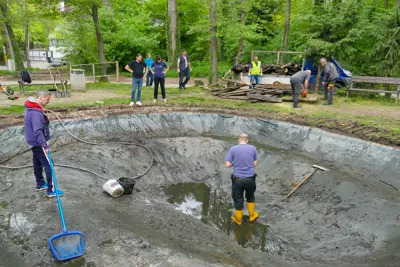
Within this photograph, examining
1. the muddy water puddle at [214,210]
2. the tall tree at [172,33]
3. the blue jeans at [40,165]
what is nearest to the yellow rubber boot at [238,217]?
the muddy water puddle at [214,210]

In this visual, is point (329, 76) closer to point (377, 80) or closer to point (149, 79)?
point (377, 80)

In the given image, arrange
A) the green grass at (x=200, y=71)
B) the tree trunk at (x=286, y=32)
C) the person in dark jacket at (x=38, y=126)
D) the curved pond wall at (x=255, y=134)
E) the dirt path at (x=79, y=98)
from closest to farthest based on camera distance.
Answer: the person in dark jacket at (x=38, y=126), the curved pond wall at (x=255, y=134), the dirt path at (x=79, y=98), the tree trunk at (x=286, y=32), the green grass at (x=200, y=71)

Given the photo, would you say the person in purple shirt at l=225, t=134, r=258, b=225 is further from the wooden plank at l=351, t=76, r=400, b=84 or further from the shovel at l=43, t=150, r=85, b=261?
the wooden plank at l=351, t=76, r=400, b=84

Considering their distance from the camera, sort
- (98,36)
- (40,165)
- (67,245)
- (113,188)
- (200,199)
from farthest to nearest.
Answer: (98,36) → (200,199) → (113,188) → (40,165) → (67,245)

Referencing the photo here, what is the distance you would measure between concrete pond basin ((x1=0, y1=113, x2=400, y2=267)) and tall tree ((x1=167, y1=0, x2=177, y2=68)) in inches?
571

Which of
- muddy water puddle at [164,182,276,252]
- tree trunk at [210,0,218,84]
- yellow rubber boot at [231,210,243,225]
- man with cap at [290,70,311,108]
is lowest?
muddy water puddle at [164,182,276,252]

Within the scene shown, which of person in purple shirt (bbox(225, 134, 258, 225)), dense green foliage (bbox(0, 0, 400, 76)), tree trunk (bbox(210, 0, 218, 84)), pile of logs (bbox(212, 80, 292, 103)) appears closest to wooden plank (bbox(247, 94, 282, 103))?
pile of logs (bbox(212, 80, 292, 103))

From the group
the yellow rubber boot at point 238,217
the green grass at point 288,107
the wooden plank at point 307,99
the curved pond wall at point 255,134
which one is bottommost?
the yellow rubber boot at point 238,217

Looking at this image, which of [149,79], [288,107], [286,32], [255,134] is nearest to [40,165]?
[255,134]

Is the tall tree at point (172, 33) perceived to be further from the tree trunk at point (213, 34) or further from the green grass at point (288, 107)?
the green grass at point (288, 107)

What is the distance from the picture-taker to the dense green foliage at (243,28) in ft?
47.6

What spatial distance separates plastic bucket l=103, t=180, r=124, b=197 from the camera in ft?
22.5

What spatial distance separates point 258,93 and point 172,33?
42.7 ft

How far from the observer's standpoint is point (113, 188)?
6.85 meters
